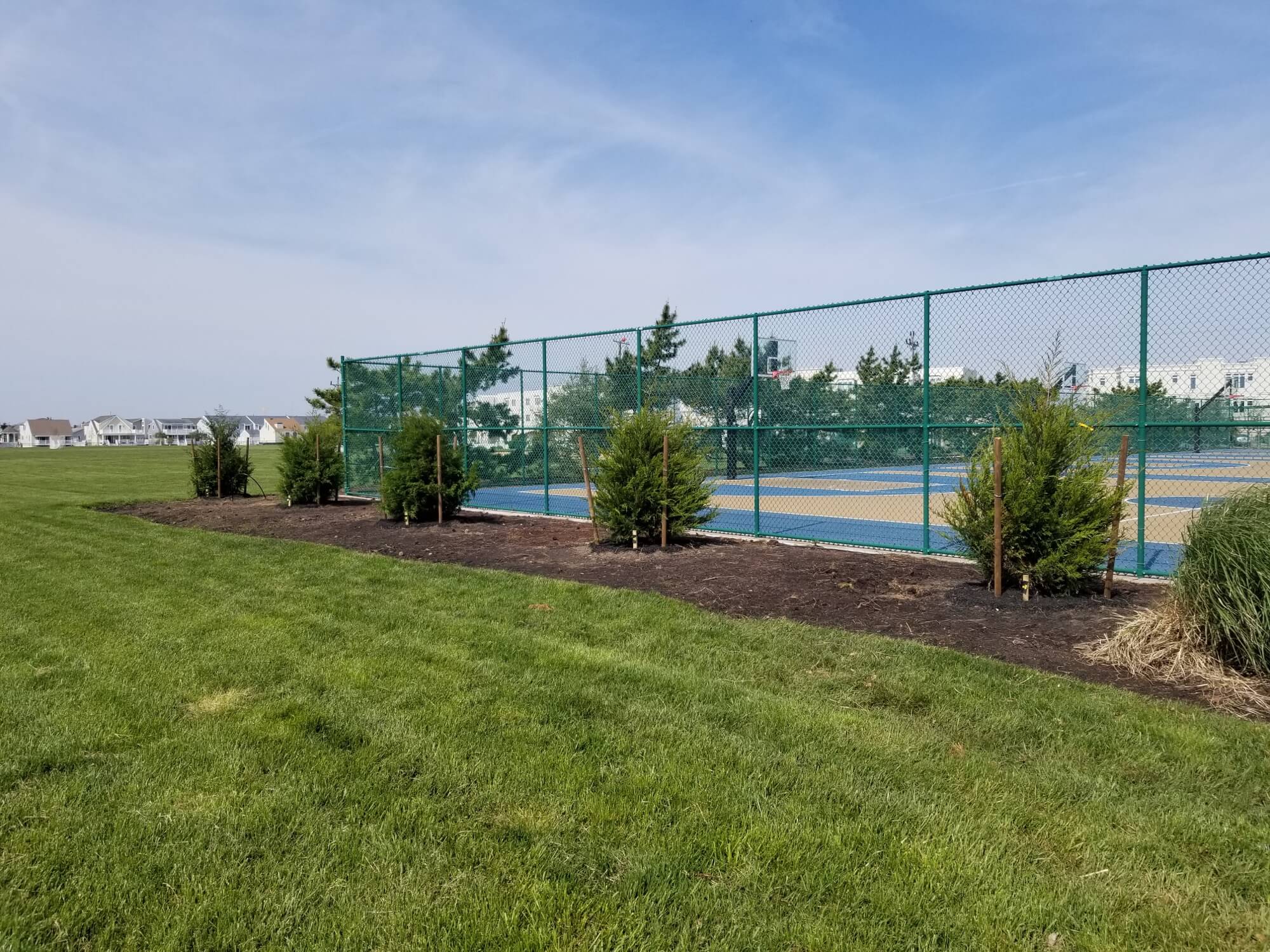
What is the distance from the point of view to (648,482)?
30.3ft

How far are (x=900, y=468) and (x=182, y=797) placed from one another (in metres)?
24.6

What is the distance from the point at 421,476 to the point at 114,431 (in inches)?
6448

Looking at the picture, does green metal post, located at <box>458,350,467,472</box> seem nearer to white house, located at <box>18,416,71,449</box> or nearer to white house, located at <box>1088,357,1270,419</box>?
white house, located at <box>1088,357,1270,419</box>

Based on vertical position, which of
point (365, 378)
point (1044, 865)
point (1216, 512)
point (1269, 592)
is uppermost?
point (365, 378)

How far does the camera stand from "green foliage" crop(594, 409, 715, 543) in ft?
30.3

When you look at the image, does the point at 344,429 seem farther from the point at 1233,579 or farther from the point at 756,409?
the point at 1233,579

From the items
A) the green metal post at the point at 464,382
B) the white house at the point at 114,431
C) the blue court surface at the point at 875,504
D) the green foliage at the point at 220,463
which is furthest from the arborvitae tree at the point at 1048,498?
the white house at the point at 114,431

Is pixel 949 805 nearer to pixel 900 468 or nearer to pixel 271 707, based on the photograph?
pixel 271 707

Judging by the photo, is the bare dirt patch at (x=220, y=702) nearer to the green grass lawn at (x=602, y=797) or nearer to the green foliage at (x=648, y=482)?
the green grass lawn at (x=602, y=797)

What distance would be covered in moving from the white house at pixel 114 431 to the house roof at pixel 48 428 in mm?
3104

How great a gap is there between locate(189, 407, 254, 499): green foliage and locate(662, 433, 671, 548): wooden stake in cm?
1122

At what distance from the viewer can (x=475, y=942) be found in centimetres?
236

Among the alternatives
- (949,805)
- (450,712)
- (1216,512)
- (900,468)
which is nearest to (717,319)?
(1216,512)

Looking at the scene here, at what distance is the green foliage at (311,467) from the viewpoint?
15203mm
